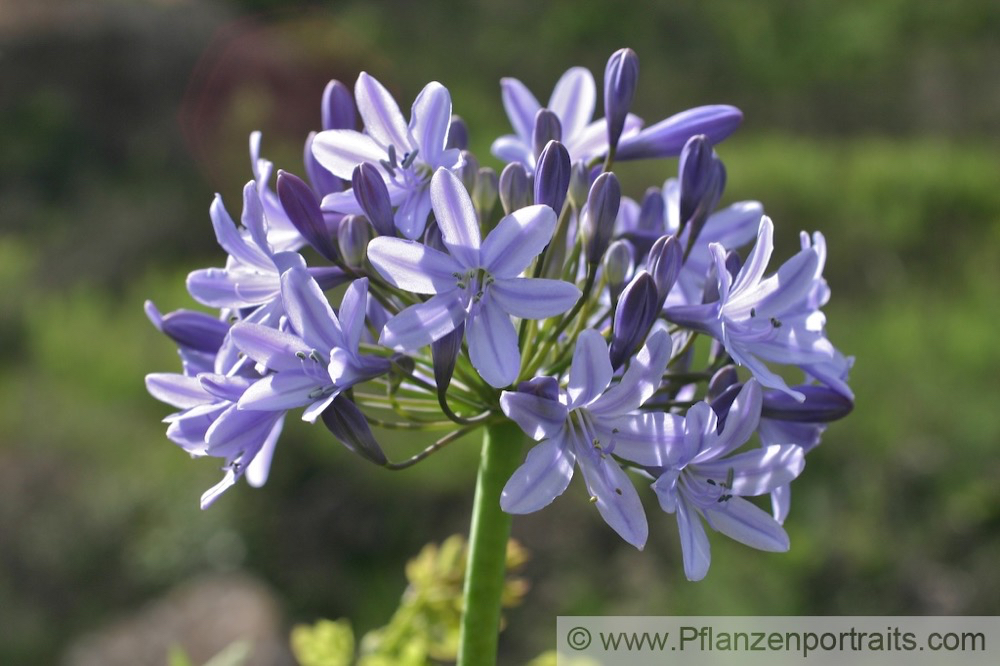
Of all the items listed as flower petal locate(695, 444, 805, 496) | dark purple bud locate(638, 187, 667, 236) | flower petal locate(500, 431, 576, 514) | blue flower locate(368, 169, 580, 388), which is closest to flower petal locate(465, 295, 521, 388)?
blue flower locate(368, 169, 580, 388)

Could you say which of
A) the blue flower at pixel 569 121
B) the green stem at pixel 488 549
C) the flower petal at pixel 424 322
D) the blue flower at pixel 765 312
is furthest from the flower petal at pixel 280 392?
the blue flower at pixel 569 121

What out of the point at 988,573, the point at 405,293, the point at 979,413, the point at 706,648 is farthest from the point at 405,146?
the point at 979,413

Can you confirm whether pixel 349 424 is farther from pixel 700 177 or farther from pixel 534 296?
pixel 700 177

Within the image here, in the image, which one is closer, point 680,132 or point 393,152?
point 393,152

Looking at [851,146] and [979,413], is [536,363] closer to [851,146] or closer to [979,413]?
[979,413]

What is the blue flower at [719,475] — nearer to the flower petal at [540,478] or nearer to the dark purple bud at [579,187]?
the flower petal at [540,478]

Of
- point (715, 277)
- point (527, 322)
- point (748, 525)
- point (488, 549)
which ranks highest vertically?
point (715, 277)

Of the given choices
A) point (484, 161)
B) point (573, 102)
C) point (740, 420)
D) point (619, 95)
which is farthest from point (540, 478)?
point (484, 161)
